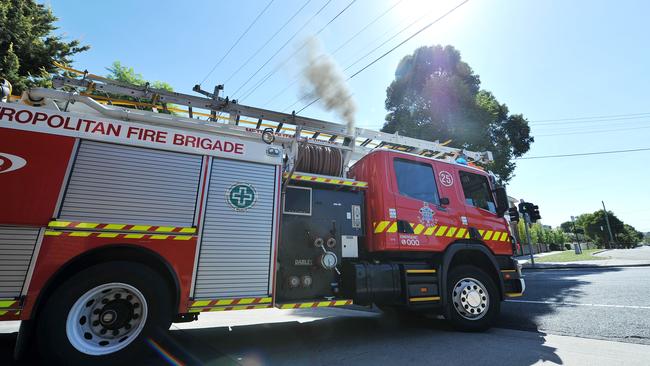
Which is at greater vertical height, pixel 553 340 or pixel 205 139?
pixel 205 139

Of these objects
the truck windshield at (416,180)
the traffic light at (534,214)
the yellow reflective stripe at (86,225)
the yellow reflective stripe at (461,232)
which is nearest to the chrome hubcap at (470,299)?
the yellow reflective stripe at (461,232)

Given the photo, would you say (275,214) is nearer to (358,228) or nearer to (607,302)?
(358,228)

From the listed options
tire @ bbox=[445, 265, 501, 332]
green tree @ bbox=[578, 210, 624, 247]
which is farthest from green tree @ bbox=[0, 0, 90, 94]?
green tree @ bbox=[578, 210, 624, 247]

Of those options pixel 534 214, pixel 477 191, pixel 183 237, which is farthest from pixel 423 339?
pixel 534 214

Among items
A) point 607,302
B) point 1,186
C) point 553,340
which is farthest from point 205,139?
point 607,302

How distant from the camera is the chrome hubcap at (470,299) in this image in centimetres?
503

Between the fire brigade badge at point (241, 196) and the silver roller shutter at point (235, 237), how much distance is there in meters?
0.03

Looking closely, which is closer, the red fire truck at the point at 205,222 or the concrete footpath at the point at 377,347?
the red fire truck at the point at 205,222

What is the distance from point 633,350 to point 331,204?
13.7 ft

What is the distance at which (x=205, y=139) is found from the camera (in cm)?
405

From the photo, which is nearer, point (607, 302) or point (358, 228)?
point (358, 228)

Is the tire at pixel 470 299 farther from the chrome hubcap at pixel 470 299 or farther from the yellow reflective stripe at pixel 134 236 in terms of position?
the yellow reflective stripe at pixel 134 236

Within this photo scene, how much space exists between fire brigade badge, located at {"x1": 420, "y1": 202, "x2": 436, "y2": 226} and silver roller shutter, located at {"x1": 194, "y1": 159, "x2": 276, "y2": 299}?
2.58 m

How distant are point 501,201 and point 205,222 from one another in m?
5.33
